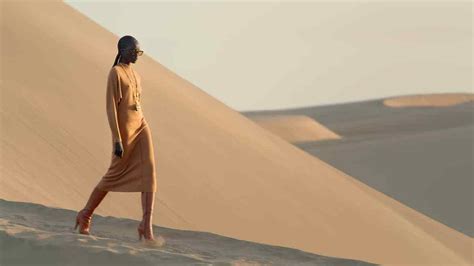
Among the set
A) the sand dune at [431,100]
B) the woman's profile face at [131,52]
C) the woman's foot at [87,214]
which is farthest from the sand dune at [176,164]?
the sand dune at [431,100]

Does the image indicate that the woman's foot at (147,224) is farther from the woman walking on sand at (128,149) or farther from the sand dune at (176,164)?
the sand dune at (176,164)

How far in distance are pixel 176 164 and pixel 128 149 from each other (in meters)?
5.23

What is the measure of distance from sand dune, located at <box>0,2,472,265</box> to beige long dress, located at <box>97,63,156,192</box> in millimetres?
1185

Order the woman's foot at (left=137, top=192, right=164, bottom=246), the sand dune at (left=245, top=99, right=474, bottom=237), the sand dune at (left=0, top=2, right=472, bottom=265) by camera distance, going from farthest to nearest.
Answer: the sand dune at (left=245, top=99, right=474, bottom=237) < the sand dune at (left=0, top=2, right=472, bottom=265) < the woman's foot at (left=137, top=192, right=164, bottom=246)

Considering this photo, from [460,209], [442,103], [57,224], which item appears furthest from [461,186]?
[442,103]

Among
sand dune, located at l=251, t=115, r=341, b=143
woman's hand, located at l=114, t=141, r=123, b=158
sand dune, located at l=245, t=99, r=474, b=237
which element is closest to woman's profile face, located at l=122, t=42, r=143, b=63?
woman's hand, located at l=114, t=141, r=123, b=158

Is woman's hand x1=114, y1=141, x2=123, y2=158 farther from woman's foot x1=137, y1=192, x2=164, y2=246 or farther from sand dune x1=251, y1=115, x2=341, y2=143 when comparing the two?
sand dune x1=251, y1=115, x2=341, y2=143

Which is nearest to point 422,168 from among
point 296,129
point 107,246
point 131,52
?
point 131,52

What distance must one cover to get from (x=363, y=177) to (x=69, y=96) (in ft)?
70.6

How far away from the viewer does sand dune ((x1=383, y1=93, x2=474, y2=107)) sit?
8881 centimetres

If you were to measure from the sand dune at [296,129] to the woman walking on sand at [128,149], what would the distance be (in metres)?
46.4

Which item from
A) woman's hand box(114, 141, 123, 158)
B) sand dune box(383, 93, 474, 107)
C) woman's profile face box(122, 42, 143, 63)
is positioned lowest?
woman's hand box(114, 141, 123, 158)

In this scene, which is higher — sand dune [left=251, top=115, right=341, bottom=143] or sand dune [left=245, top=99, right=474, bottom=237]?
sand dune [left=251, top=115, right=341, bottom=143]

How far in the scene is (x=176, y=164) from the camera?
42.5 feet
